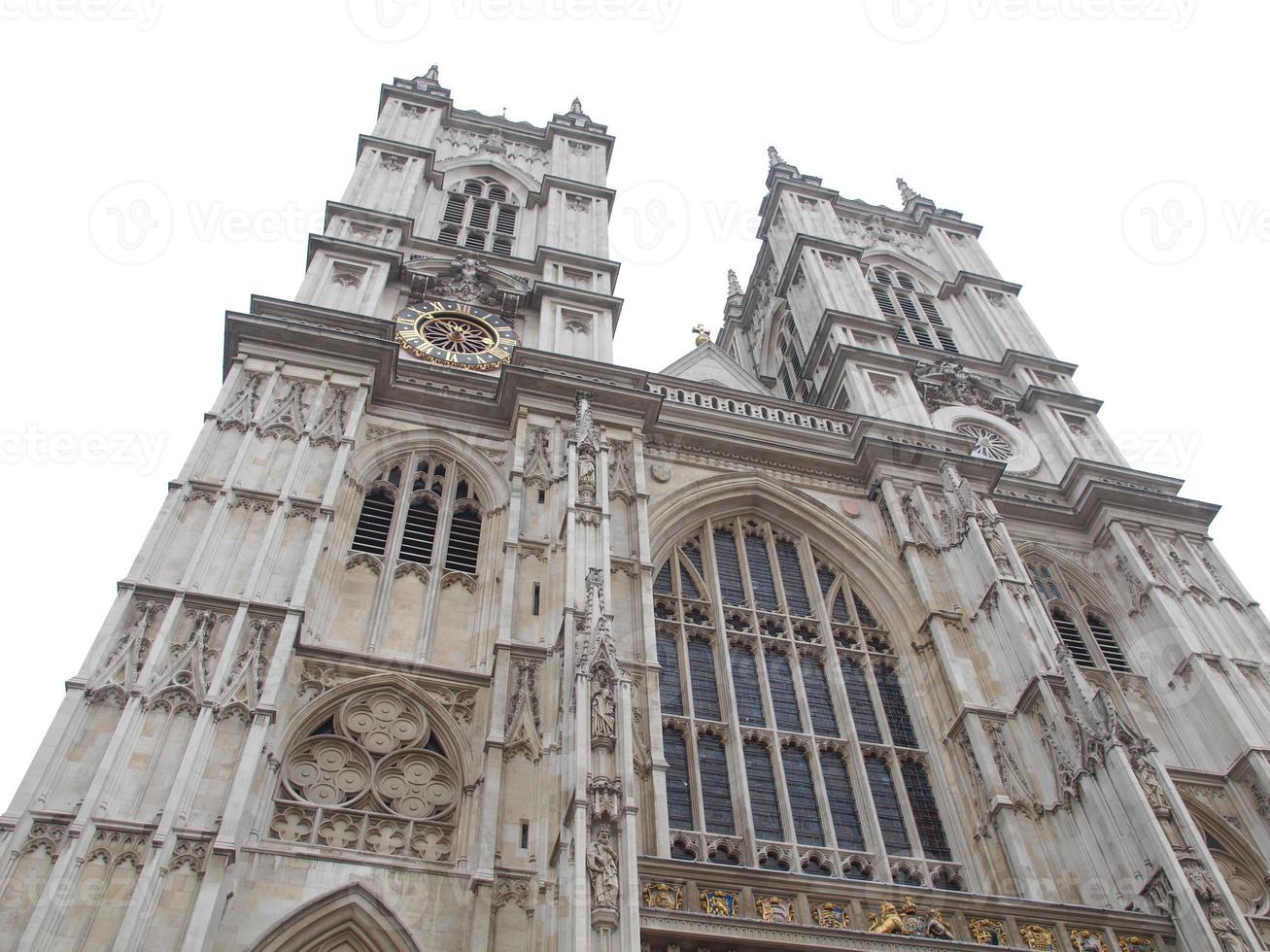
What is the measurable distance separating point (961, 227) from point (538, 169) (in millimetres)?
13881

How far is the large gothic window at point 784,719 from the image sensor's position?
16.7 m

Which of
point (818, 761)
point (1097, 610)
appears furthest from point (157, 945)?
point (1097, 610)

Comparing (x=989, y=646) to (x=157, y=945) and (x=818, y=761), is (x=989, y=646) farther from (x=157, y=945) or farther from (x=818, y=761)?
(x=157, y=945)

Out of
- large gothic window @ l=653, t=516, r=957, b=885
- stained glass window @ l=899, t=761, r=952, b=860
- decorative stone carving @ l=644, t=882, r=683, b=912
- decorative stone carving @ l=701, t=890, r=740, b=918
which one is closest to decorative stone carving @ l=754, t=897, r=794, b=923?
decorative stone carving @ l=701, t=890, r=740, b=918

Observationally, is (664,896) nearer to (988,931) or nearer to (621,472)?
(988,931)

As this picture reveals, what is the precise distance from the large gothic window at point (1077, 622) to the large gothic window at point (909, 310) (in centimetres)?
869

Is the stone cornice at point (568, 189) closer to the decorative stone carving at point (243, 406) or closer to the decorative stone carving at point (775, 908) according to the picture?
the decorative stone carving at point (243, 406)

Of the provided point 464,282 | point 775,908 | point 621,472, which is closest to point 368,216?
point 464,282

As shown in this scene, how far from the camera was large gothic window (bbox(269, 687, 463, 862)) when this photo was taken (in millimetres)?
14773

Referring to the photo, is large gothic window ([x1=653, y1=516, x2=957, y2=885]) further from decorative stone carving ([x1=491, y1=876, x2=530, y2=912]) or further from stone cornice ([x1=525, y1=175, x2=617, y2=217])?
stone cornice ([x1=525, y1=175, x2=617, y2=217])

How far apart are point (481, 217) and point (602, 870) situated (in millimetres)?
22235

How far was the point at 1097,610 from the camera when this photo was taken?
23375 mm

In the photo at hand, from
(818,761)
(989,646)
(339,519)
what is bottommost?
(818,761)

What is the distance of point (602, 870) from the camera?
12.0 m
